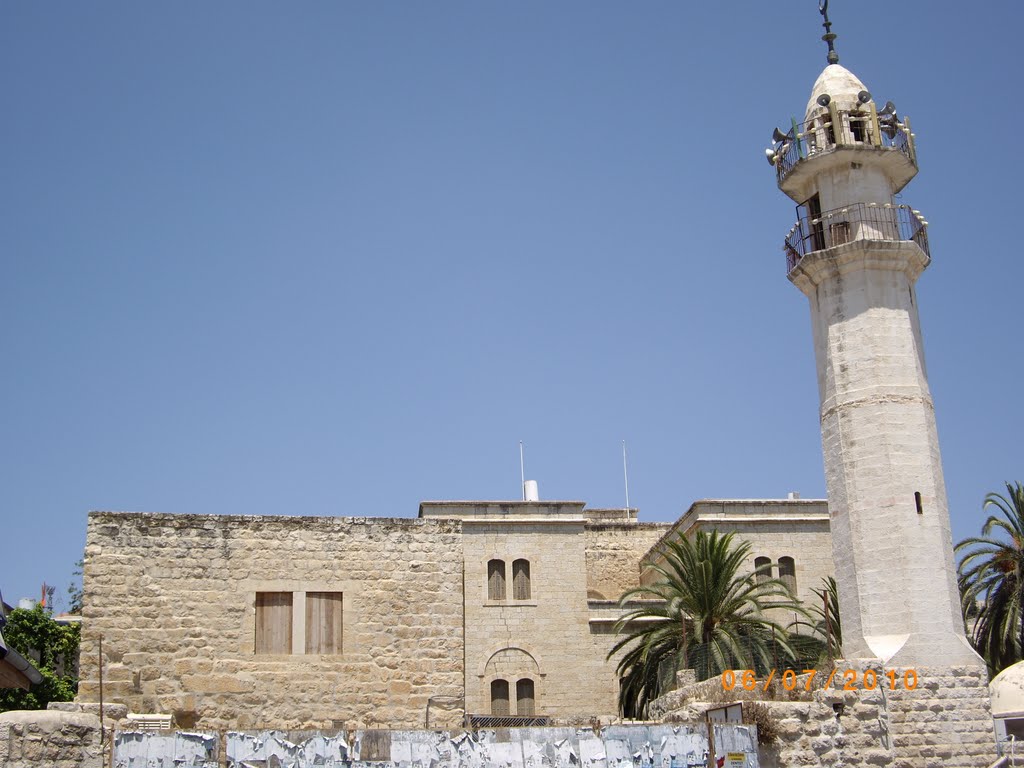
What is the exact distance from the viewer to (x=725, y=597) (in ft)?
79.9

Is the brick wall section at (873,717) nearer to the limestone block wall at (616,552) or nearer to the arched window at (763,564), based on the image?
the arched window at (763,564)

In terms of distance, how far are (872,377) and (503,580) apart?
14.4 metres

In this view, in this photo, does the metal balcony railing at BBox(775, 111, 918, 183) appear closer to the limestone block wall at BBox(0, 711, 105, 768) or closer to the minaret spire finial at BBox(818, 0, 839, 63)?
the minaret spire finial at BBox(818, 0, 839, 63)

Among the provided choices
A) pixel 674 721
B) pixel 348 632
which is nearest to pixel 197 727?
pixel 348 632

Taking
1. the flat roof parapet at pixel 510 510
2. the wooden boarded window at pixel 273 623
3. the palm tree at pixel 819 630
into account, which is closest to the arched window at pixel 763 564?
the palm tree at pixel 819 630

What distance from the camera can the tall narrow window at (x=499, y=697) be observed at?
29.7 metres

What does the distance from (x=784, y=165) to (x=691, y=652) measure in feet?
32.5

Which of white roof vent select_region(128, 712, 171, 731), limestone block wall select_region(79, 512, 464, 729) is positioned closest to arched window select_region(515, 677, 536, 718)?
limestone block wall select_region(79, 512, 464, 729)

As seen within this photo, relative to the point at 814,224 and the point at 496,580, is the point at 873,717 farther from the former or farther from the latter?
the point at 496,580

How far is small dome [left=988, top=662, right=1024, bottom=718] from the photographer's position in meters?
21.1

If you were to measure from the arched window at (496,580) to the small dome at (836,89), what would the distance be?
593 inches

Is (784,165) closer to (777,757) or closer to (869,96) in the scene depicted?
(869,96)

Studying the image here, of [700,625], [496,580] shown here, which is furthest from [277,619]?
[496,580]
